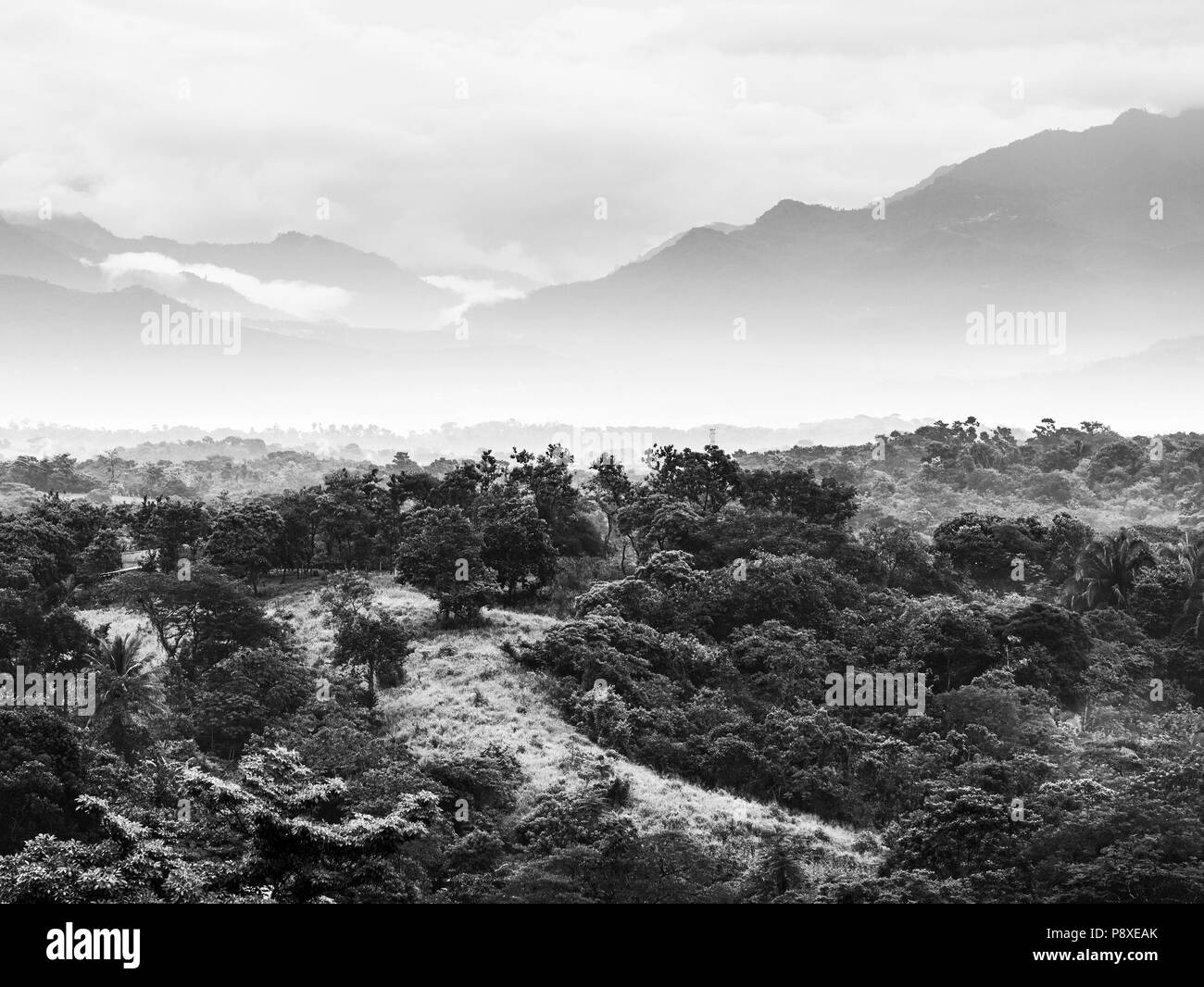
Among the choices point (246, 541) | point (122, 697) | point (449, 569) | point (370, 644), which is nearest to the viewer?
point (122, 697)

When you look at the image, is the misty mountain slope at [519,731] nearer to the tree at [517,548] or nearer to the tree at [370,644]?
the tree at [370,644]

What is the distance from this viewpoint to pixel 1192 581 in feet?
155

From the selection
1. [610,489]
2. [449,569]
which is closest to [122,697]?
[449,569]

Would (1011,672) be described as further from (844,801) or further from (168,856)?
(168,856)

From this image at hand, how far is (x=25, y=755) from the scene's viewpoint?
2497cm
